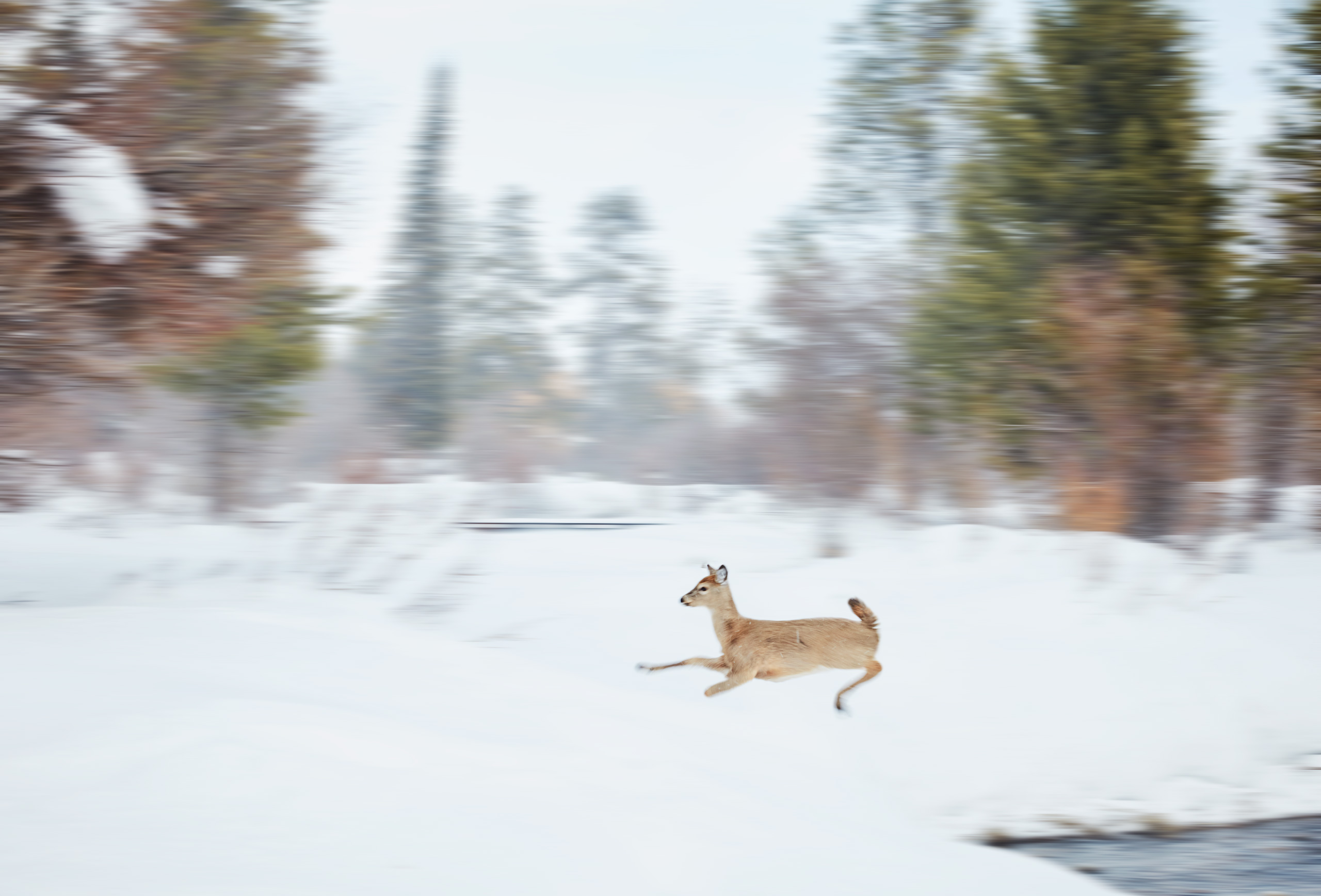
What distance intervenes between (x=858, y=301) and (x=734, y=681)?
10486mm

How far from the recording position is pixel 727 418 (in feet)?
59.9

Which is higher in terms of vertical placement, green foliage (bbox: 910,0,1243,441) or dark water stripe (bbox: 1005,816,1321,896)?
green foliage (bbox: 910,0,1243,441)

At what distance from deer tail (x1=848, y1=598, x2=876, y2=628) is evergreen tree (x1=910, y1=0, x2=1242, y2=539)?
776 cm

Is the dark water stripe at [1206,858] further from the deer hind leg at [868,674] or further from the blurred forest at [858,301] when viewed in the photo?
the blurred forest at [858,301]

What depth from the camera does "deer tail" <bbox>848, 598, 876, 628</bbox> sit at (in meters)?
4.94

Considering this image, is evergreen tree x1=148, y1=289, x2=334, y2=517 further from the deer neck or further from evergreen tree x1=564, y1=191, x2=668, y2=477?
evergreen tree x1=564, y1=191, x2=668, y2=477

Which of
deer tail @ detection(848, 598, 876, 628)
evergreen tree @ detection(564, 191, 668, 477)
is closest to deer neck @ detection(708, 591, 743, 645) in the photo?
deer tail @ detection(848, 598, 876, 628)

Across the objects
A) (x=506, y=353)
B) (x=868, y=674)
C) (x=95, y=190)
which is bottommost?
(x=506, y=353)

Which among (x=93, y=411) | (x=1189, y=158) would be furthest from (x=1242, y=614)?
(x=93, y=411)

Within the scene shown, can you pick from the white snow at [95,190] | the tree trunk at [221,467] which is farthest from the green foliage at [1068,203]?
the white snow at [95,190]

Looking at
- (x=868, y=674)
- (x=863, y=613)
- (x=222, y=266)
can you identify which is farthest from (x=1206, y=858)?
(x=222, y=266)

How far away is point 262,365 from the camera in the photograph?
9.78 metres

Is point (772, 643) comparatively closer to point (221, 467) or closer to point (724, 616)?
point (724, 616)

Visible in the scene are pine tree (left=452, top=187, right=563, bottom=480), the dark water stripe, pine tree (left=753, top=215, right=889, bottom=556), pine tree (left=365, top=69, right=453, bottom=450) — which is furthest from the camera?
pine tree (left=452, top=187, right=563, bottom=480)
